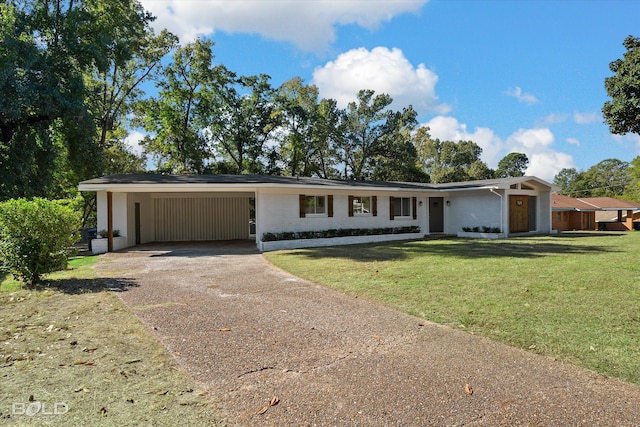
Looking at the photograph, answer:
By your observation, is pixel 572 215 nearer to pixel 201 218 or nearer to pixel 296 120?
pixel 296 120

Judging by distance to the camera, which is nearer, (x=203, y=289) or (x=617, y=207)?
(x=203, y=289)

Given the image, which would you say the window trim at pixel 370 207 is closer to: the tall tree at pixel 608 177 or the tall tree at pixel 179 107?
the tall tree at pixel 179 107

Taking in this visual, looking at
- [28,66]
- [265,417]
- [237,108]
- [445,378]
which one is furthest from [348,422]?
[237,108]

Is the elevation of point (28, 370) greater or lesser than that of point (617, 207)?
lesser

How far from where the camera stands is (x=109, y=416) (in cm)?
272

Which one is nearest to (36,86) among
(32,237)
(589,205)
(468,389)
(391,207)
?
(32,237)

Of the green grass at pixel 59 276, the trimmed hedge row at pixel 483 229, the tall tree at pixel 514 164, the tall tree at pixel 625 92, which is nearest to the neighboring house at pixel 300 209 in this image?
the trimmed hedge row at pixel 483 229

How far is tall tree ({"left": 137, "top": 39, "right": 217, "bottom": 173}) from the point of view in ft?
89.7

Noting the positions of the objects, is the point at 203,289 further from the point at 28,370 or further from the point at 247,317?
the point at 28,370

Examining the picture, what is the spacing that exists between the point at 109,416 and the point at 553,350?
422 cm

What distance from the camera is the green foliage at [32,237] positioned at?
7.17 m

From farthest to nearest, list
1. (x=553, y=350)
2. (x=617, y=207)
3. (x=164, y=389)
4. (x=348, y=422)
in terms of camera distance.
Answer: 1. (x=617, y=207)
2. (x=553, y=350)
3. (x=164, y=389)
4. (x=348, y=422)

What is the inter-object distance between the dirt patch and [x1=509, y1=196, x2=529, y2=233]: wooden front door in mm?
18790

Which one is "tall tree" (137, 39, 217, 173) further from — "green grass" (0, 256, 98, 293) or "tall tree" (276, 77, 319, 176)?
"green grass" (0, 256, 98, 293)
